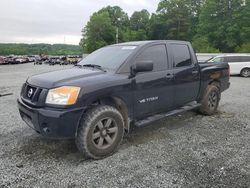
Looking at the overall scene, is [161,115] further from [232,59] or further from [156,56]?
[232,59]

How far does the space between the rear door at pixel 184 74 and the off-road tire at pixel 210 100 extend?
0.48m

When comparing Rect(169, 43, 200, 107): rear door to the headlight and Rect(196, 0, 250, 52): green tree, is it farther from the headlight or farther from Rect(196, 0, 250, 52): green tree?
Rect(196, 0, 250, 52): green tree

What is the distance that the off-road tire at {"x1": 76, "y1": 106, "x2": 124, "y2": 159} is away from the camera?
3547 mm

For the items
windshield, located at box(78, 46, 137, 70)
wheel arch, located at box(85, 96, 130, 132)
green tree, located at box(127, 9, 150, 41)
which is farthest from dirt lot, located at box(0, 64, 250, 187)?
green tree, located at box(127, 9, 150, 41)

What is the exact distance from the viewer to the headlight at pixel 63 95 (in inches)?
134

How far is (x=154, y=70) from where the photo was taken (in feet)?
14.7

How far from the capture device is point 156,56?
183 inches

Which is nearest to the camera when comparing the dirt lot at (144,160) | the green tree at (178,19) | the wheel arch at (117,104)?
the dirt lot at (144,160)

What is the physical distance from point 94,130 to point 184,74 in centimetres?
236

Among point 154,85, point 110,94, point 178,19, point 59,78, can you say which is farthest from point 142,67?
point 178,19

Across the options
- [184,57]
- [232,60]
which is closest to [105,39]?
[232,60]

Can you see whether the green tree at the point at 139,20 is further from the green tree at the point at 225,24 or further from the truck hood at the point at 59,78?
the truck hood at the point at 59,78

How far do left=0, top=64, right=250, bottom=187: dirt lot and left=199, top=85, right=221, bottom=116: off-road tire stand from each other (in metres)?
0.70

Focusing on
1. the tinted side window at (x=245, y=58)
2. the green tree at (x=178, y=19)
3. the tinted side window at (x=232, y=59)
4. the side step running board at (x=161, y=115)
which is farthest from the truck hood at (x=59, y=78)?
the green tree at (x=178, y=19)
